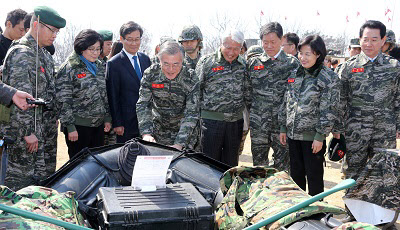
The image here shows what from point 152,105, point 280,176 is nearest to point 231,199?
point 280,176

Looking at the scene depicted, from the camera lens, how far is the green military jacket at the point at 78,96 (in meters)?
3.93

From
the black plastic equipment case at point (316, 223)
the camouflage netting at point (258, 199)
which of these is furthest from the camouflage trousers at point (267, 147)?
the black plastic equipment case at point (316, 223)

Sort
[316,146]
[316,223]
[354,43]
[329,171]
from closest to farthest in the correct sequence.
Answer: [316,223] < [316,146] < [329,171] < [354,43]

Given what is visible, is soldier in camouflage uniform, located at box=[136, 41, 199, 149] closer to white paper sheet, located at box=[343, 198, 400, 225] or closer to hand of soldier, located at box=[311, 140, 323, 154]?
hand of soldier, located at box=[311, 140, 323, 154]

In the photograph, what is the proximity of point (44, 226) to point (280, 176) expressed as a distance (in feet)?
3.82

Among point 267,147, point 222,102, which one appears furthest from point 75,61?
point 267,147

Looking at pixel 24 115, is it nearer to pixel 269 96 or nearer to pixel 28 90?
pixel 28 90

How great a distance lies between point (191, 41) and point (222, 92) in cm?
124

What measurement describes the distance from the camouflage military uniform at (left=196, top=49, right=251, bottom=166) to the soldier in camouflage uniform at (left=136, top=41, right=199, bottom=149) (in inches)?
22.8

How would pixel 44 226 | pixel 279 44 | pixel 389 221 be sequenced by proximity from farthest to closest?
pixel 279 44 → pixel 389 221 → pixel 44 226

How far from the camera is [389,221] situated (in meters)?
3.34

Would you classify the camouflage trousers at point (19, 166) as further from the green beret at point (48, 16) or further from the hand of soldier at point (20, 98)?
the green beret at point (48, 16)

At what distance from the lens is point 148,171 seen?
2150mm

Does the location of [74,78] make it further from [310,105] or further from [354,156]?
[354,156]
